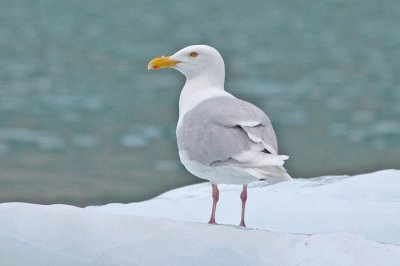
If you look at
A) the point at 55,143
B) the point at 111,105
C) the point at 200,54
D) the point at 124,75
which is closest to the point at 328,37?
the point at 124,75

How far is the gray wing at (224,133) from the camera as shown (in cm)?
644

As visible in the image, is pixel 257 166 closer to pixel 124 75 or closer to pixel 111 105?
pixel 111 105

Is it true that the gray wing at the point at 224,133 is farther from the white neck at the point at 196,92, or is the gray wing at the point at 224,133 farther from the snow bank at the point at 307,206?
the snow bank at the point at 307,206

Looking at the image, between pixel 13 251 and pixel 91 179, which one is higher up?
pixel 13 251

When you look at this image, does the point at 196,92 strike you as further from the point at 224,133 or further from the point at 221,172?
the point at 221,172

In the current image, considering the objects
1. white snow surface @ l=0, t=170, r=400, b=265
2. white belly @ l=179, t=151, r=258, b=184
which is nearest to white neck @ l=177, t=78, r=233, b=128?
white belly @ l=179, t=151, r=258, b=184

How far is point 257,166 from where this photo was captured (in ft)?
20.6

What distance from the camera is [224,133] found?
21.5ft

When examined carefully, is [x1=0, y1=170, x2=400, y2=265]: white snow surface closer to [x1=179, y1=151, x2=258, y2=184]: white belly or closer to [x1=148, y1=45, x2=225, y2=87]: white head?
[x1=179, y1=151, x2=258, y2=184]: white belly

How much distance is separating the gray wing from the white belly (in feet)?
0.12

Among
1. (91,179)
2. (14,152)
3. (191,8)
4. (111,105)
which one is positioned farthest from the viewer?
(191,8)

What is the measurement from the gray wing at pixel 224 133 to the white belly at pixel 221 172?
0.04 metres

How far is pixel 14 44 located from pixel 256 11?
29.9 meters

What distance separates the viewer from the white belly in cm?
641
